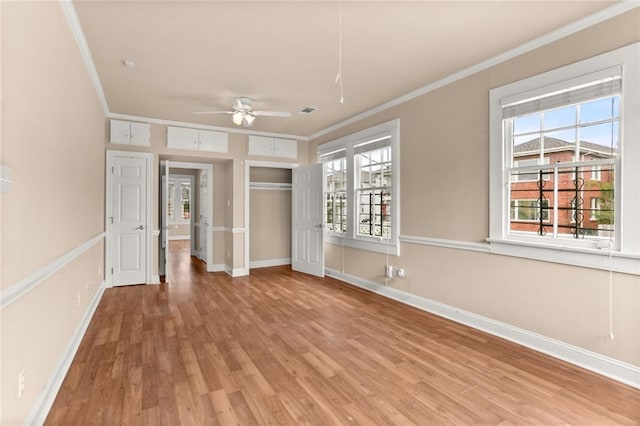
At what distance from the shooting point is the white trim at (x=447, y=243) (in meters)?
3.39

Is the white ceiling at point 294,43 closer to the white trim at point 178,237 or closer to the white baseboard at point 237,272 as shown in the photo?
the white baseboard at point 237,272

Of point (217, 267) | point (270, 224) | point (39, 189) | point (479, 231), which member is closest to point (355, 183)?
point (479, 231)

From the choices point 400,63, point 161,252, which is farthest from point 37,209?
point 161,252

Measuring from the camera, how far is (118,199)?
520cm

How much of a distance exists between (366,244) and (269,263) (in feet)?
9.03

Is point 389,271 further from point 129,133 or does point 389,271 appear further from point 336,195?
point 129,133

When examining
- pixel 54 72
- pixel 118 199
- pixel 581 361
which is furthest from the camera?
pixel 118 199

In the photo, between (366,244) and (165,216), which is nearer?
(366,244)

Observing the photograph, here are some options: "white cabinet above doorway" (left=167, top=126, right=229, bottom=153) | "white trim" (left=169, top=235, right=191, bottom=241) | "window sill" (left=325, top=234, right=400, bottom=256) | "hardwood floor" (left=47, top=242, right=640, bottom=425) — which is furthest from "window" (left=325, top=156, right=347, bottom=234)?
"white trim" (left=169, top=235, right=191, bottom=241)

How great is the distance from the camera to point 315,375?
8.16 ft

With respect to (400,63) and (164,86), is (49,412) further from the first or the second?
(400,63)

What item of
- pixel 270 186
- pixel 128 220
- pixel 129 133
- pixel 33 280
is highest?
pixel 129 133

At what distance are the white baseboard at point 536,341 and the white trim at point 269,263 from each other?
10.4 ft

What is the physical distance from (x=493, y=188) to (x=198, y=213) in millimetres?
6734
